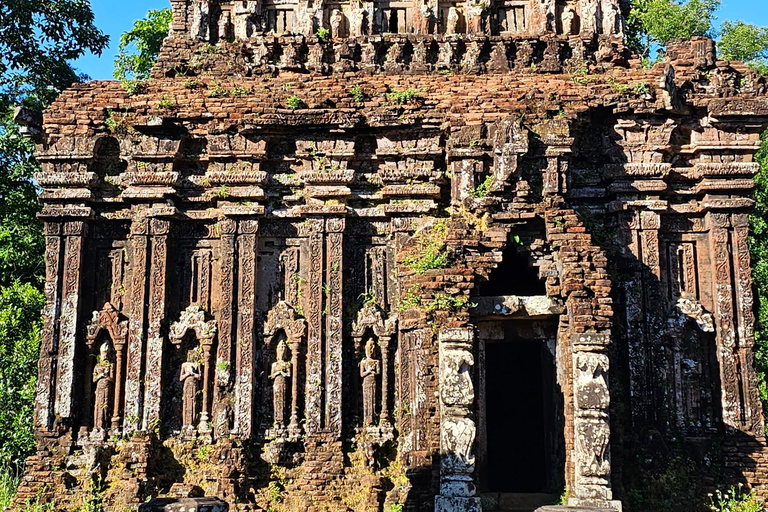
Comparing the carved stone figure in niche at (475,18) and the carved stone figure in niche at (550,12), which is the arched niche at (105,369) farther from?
the carved stone figure in niche at (550,12)

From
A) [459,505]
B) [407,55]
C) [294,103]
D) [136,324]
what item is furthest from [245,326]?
[407,55]

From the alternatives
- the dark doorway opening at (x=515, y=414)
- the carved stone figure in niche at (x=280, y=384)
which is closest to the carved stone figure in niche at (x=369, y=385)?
the carved stone figure in niche at (x=280, y=384)

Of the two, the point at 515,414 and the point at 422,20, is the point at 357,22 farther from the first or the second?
the point at 515,414

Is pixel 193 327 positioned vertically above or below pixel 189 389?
above

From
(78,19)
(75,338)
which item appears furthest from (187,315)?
(78,19)

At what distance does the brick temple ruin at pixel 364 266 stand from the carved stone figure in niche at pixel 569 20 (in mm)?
1180

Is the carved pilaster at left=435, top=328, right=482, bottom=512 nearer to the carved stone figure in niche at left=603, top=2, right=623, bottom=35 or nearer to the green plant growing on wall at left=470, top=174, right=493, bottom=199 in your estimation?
the green plant growing on wall at left=470, top=174, right=493, bottom=199

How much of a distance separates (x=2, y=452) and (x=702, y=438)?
11.8 metres

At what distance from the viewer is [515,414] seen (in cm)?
1339

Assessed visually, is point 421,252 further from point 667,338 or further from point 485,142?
point 667,338

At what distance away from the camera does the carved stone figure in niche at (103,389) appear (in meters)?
11.2

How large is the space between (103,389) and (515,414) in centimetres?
667

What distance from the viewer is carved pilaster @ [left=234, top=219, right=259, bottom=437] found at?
36.3ft

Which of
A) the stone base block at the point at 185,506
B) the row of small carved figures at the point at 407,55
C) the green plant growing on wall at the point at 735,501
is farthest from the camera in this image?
the row of small carved figures at the point at 407,55
